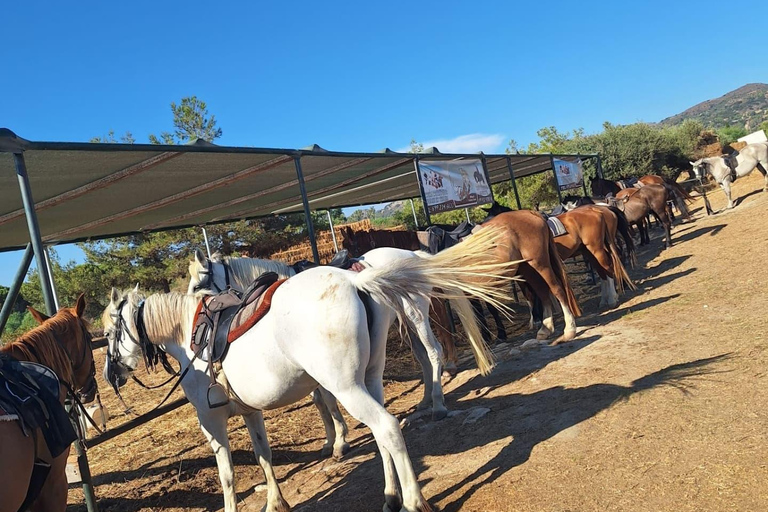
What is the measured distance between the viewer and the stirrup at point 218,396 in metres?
3.45

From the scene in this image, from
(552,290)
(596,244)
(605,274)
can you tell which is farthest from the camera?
(596,244)

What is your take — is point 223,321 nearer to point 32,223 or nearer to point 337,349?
point 337,349

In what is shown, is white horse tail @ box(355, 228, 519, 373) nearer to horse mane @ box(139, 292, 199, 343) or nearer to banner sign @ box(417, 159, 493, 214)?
horse mane @ box(139, 292, 199, 343)

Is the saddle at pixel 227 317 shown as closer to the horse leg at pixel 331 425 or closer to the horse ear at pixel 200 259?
the horse ear at pixel 200 259

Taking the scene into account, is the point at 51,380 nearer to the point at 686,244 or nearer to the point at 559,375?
the point at 559,375

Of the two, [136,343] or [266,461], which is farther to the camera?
[136,343]

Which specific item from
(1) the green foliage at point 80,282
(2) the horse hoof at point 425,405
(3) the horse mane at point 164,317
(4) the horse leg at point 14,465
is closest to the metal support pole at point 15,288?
(3) the horse mane at point 164,317

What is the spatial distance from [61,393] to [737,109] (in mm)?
211137

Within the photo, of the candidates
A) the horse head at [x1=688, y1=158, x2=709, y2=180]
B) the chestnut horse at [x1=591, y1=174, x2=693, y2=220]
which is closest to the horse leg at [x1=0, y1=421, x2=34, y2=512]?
the chestnut horse at [x1=591, y1=174, x2=693, y2=220]

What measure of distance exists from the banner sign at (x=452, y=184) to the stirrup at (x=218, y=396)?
201 inches

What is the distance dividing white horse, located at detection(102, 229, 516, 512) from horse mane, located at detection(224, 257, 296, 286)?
1328mm

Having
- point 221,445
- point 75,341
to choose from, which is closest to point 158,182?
point 75,341

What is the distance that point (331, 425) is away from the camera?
16.2 ft

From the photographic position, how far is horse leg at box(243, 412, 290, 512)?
3707 mm
